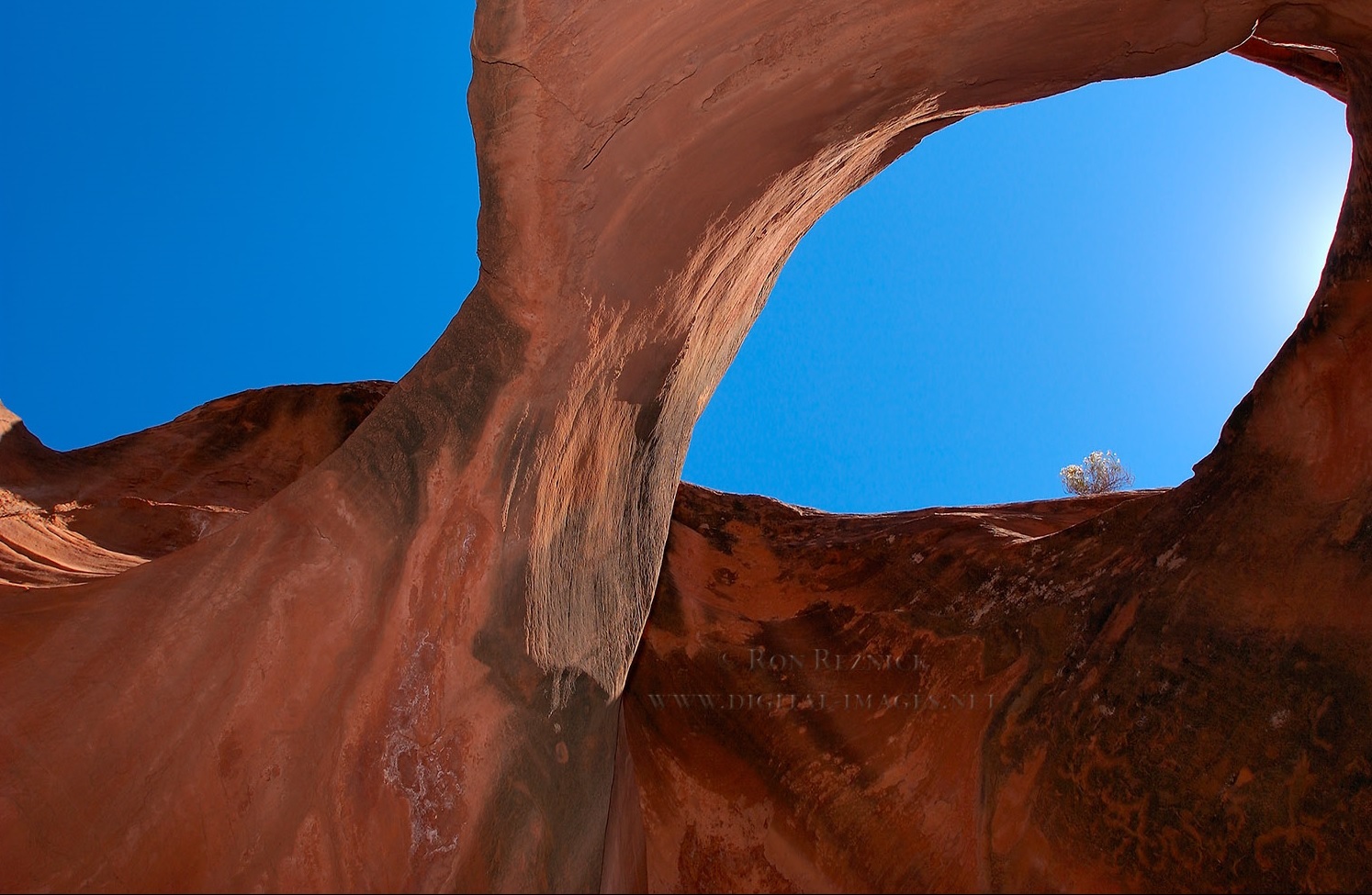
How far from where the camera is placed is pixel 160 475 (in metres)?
6.32

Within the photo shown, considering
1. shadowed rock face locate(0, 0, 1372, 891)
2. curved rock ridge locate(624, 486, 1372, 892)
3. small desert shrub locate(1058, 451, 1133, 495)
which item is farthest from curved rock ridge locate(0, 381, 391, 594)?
small desert shrub locate(1058, 451, 1133, 495)

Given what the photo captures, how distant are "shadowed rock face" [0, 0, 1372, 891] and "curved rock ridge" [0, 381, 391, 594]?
361 millimetres

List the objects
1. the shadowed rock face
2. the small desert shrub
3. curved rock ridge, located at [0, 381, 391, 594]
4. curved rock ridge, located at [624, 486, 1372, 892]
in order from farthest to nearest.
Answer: the small desert shrub
curved rock ridge, located at [0, 381, 391, 594]
curved rock ridge, located at [624, 486, 1372, 892]
the shadowed rock face

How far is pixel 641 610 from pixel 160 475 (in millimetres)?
4326

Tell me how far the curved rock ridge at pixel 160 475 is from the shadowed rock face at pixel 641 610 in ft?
1.19

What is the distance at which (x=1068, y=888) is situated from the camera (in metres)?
3.64

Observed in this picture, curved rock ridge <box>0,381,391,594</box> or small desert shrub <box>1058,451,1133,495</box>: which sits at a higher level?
small desert shrub <box>1058,451,1133,495</box>

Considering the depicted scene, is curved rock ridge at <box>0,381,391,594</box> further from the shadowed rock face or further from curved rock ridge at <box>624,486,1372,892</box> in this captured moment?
curved rock ridge at <box>624,486,1372,892</box>

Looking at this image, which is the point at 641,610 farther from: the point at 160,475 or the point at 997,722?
the point at 160,475

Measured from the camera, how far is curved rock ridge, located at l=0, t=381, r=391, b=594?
4.44 meters

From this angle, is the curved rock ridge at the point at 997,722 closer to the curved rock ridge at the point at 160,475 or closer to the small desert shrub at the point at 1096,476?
the curved rock ridge at the point at 160,475

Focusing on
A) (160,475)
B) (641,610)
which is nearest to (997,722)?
A: (641,610)

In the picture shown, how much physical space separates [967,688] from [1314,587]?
56.9 inches

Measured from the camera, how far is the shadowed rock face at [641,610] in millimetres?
2621
